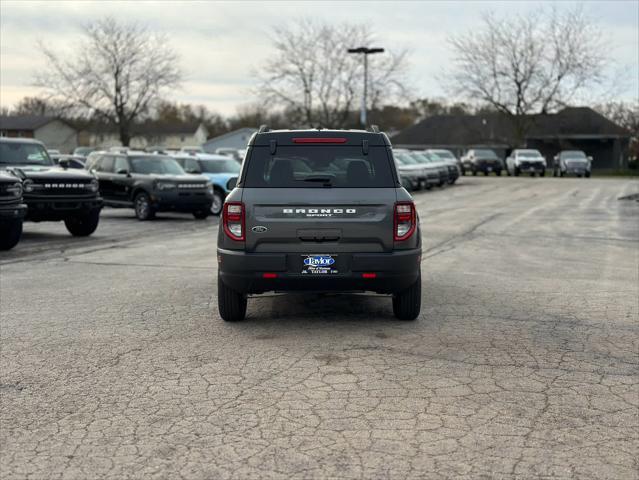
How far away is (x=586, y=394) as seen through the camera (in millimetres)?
5730

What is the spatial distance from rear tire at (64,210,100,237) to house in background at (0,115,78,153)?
310 ft

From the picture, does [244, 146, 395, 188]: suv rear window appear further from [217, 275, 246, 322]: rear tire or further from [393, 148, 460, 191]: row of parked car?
[393, 148, 460, 191]: row of parked car

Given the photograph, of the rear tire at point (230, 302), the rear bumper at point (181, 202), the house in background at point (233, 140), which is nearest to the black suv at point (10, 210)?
the rear tire at point (230, 302)

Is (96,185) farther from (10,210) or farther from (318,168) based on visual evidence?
(318,168)

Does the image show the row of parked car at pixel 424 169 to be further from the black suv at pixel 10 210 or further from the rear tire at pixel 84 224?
the black suv at pixel 10 210

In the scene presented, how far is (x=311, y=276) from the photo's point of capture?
24.9 feet

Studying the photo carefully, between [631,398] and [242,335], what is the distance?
132 inches

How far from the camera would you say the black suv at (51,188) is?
16.5m

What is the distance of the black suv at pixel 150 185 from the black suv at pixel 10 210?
24.4 ft

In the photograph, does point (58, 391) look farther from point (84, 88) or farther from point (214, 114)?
point (214, 114)

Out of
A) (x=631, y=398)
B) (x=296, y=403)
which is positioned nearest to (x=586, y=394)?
(x=631, y=398)

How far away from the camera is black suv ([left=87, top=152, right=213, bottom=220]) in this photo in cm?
2200

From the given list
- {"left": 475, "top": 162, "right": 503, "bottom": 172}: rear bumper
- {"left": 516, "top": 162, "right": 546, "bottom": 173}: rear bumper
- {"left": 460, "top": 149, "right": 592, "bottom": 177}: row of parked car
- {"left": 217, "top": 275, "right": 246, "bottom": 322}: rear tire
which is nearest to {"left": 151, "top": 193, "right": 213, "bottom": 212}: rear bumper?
{"left": 217, "top": 275, "right": 246, "bottom": 322}: rear tire

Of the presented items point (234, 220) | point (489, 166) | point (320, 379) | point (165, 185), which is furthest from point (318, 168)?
point (489, 166)
